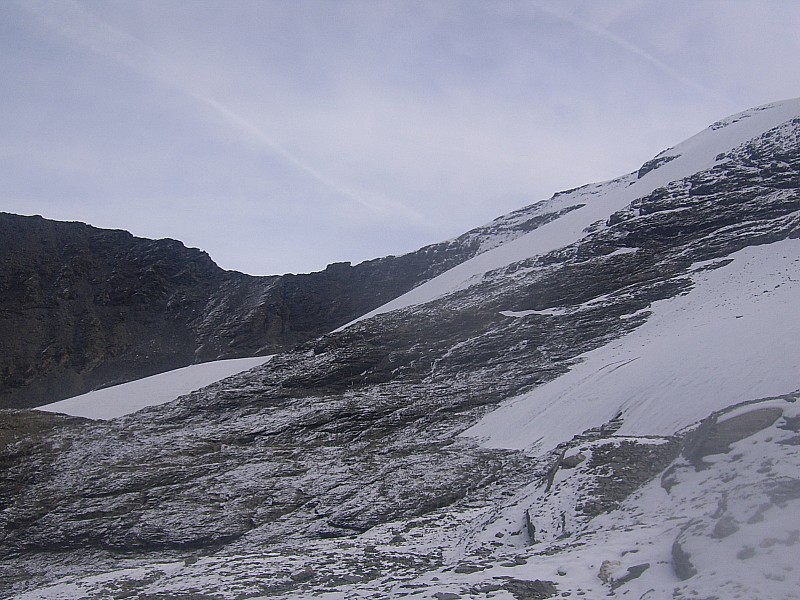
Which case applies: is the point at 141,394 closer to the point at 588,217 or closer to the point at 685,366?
the point at 685,366

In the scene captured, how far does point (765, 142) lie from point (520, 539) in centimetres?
5211

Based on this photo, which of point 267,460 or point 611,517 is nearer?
point 611,517

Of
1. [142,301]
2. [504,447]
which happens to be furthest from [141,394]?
[142,301]

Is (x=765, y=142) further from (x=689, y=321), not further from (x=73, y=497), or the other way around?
(x=73, y=497)

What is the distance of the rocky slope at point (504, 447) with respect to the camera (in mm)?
11445

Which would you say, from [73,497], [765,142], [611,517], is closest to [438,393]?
[73,497]

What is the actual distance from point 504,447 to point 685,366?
22.5ft

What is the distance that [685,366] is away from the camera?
75.0 ft

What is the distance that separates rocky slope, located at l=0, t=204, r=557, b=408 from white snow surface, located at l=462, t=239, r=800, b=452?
147ft

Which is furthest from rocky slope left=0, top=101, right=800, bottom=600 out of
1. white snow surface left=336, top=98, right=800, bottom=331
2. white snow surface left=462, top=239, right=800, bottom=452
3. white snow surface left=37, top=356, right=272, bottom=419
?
white snow surface left=37, top=356, right=272, bottom=419

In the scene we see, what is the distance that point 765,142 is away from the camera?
5628 cm

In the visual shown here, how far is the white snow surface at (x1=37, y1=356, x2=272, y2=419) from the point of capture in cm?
3966

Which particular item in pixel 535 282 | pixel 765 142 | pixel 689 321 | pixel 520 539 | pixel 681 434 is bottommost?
pixel 520 539

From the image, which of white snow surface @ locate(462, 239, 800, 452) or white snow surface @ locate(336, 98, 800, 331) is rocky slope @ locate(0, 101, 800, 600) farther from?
white snow surface @ locate(336, 98, 800, 331)
